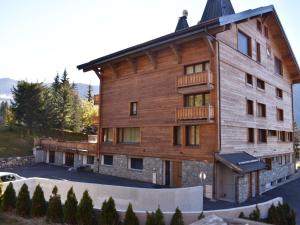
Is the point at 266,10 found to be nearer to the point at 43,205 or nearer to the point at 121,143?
the point at 121,143

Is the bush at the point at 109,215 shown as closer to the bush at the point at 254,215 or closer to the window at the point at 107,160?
the bush at the point at 254,215

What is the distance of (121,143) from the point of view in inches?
1096

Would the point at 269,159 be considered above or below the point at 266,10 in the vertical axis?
below

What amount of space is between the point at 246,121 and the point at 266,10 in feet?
34.5

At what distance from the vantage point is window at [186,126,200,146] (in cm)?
2177

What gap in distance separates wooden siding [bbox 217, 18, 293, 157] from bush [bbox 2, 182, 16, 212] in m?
13.8

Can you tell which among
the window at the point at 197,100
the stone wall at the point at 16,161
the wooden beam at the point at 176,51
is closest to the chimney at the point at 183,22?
the wooden beam at the point at 176,51

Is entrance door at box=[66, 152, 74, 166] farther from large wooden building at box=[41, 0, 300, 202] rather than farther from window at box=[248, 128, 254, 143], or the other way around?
window at box=[248, 128, 254, 143]

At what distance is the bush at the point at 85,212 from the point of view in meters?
12.4

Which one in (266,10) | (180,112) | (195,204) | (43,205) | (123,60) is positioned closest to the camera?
(43,205)

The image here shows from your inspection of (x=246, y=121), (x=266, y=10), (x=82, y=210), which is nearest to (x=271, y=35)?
(x=266, y=10)

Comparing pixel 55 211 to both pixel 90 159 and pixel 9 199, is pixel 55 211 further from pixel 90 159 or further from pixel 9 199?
pixel 90 159

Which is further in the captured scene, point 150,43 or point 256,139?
point 256,139

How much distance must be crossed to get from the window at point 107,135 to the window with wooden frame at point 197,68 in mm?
10901
